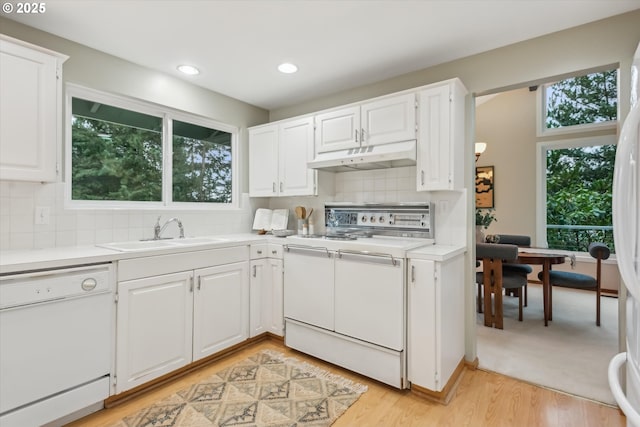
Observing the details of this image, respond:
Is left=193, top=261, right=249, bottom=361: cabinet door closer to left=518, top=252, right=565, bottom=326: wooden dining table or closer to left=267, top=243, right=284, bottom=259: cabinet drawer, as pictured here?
left=267, top=243, right=284, bottom=259: cabinet drawer

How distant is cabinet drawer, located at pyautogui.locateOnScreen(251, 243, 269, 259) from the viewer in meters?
2.77

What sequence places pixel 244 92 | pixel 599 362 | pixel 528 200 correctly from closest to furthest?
pixel 599 362 → pixel 244 92 → pixel 528 200

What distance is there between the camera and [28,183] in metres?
2.04

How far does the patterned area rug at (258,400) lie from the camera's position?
1800 millimetres

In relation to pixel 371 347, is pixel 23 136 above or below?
above

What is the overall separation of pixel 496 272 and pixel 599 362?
99 cm

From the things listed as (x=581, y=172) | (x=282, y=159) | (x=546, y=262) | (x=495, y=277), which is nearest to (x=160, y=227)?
(x=282, y=159)

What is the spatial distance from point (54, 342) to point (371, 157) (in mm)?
2214

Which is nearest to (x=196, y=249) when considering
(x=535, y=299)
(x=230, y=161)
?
(x=230, y=161)

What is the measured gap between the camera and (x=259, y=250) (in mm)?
2822

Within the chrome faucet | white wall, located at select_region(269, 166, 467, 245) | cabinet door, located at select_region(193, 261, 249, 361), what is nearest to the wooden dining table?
white wall, located at select_region(269, 166, 467, 245)

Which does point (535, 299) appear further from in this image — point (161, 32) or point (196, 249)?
point (161, 32)

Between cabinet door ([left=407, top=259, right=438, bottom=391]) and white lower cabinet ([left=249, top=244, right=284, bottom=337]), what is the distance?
118 centimetres

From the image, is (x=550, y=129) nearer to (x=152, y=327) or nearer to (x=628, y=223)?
(x=628, y=223)
